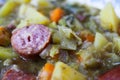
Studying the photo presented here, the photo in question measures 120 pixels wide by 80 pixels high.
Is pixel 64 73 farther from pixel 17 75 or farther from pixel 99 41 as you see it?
pixel 99 41

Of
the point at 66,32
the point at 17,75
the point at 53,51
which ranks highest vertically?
the point at 66,32

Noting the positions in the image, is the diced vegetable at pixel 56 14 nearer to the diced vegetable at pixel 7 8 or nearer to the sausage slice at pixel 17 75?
the diced vegetable at pixel 7 8

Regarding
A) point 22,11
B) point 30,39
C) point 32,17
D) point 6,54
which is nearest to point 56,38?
point 30,39

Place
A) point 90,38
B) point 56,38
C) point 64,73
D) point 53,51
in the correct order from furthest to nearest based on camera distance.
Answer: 1. point 90,38
2. point 56,38
3. point 53,51
4. point 64,73

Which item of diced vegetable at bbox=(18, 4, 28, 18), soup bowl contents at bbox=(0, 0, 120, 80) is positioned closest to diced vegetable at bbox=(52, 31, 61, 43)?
soup bowl contents at bbox=(0, 0, 120, 80)

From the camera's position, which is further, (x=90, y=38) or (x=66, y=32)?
(x=90, y=38)

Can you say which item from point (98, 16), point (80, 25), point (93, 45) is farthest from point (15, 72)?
point (98, 16)

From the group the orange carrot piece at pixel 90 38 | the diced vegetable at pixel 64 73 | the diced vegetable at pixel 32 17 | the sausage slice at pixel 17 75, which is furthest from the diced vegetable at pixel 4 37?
the orange carrot piece at pixel 90 38

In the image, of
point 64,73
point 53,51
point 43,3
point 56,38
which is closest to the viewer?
point 64,73
